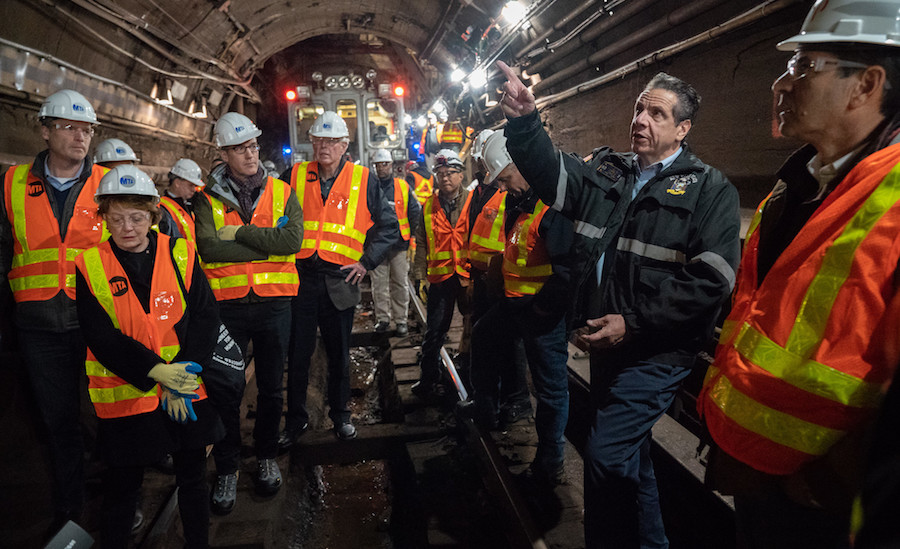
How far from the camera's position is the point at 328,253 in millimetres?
3385

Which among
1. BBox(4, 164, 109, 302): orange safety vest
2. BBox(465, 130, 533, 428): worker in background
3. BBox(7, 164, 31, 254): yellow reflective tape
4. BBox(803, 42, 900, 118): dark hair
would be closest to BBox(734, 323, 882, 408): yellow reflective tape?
BBox(803, 42, 900, 118): dark hair

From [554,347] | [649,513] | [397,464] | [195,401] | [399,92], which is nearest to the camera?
[649,513]

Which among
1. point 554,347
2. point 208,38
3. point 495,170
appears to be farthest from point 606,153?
point 208,38

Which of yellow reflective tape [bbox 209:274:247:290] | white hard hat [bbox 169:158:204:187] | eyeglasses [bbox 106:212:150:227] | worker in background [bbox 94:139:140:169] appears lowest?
yellow reflective tape [bbox 209:274:247:290]

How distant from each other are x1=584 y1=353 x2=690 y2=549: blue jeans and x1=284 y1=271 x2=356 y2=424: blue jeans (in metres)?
2.10

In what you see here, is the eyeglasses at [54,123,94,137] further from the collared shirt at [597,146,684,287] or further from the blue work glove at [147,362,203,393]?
the collared shirt at [597,146,684,287]

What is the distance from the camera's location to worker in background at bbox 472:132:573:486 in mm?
2768

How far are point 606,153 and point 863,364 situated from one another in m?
1.55

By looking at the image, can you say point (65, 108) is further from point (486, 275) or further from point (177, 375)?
point (486, 275)

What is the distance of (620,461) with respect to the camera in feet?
6.37

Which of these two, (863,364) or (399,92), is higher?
(399,92)

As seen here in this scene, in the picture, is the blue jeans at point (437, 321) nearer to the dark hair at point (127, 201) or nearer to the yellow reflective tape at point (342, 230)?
the yellow reflective tape at point (342, 230)

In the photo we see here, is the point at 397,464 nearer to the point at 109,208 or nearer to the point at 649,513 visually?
the point at 649,513

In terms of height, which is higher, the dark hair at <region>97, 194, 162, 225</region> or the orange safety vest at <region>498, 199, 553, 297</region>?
the dark hair at <region>97, 194, 162, 225</region>
